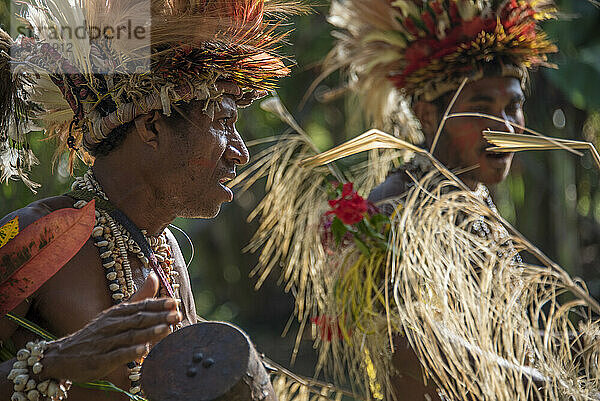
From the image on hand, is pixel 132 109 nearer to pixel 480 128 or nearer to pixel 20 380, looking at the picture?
pixel 20 380

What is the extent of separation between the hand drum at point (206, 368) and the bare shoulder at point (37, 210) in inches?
20.9

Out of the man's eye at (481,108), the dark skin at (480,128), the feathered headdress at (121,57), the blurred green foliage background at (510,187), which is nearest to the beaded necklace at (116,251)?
the feathered headdress at (121,57)

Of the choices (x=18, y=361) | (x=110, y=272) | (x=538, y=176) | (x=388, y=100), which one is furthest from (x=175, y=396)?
(x=538, y=176)

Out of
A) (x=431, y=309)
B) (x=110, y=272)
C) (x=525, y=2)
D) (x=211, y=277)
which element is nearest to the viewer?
(x=110, y=272)

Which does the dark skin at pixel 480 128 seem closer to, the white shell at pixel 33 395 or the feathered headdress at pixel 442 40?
the feathered headdress at pixel 442 40

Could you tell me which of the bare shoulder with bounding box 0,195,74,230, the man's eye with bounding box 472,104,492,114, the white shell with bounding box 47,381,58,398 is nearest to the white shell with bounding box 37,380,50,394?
the white shell with bounding box 47,381,58,398

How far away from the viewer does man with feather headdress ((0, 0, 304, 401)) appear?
1862 millimetres

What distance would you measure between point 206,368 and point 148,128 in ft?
2.40

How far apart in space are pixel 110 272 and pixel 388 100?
5.55 feet

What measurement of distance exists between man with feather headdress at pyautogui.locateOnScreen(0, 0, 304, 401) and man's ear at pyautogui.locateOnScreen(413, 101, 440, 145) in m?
1.06

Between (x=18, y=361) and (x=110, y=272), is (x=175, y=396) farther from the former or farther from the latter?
(x=110, y=272)

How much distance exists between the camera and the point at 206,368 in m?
1.40

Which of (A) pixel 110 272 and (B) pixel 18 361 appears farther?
(A) pixel 110 272

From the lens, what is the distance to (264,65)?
2000mm
